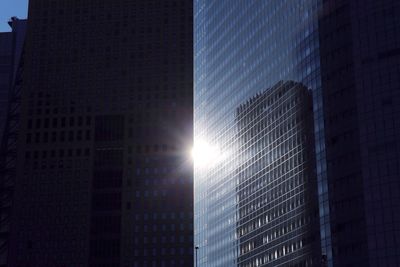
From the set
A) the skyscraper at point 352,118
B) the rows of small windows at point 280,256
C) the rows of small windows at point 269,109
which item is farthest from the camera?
the rows of small windows at point 269,109

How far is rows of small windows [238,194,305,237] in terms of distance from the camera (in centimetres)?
14884

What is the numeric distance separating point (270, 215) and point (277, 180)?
25.1ft

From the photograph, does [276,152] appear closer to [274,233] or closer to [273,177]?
[273,177]

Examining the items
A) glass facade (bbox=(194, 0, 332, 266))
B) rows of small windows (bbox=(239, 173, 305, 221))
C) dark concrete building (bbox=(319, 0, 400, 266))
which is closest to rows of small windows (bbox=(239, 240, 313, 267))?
glass facade (bbox=(194, 0, 332, 266))

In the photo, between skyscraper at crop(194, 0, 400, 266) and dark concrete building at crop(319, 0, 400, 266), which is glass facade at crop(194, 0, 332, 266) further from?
dark concrete building at crop(319, 0, 400, 266)

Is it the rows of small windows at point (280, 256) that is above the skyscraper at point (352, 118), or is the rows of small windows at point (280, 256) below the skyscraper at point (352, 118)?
below

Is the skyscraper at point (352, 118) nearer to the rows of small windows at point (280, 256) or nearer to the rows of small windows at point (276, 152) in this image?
the rows of small windows at point (280, 256)

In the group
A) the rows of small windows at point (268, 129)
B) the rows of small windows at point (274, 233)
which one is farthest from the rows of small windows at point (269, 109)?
the rows of small windows at point (274, 233)

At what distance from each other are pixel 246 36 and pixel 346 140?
201 feet

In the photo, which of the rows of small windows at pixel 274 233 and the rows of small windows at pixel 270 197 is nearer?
the rows of small windows at pixel 274 233

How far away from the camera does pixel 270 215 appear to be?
163750 millimetres

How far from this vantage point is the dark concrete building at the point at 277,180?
144 metres

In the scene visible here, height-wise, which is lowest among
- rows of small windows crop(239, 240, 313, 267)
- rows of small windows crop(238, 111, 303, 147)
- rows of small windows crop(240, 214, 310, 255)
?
rows of small windows crop(239, 240, 313, 267)

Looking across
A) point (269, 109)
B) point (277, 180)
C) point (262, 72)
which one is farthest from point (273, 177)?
point (262, 72)
